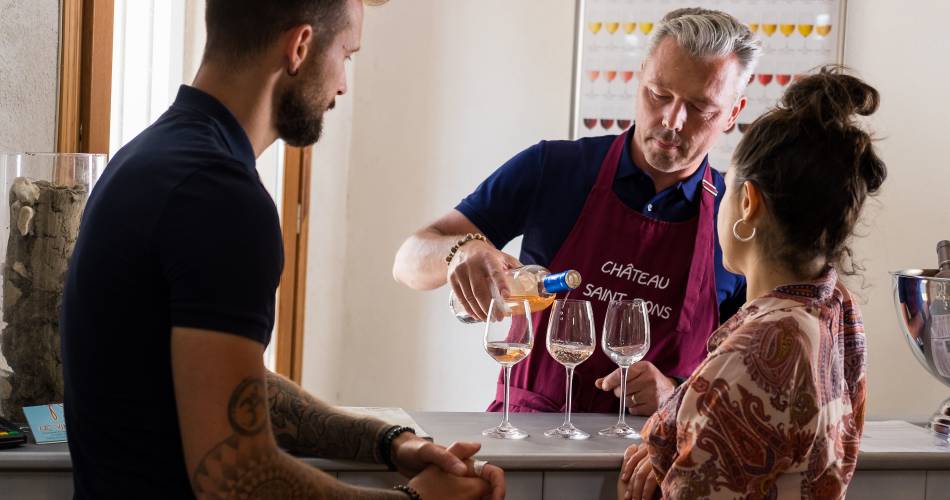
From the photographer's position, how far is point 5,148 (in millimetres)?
1749

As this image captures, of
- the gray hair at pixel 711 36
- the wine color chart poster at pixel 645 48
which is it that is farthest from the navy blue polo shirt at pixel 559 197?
the wine color chart poster at pixel 645 48

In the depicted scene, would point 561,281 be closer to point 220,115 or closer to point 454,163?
point 220,115

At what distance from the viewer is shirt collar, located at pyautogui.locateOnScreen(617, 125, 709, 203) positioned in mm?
2312

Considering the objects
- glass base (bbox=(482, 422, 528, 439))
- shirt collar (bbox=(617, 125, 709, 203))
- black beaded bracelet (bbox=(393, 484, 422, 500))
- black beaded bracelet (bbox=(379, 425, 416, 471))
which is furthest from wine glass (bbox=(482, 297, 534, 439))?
shirt collar (bbox=(617, 125, 709, 203))

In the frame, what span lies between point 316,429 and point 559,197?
98 centimetres

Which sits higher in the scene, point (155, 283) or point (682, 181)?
point (682, 181)

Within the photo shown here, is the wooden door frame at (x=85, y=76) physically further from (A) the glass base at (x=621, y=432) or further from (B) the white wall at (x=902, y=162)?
(B) the white wall at (x=902, y=162)

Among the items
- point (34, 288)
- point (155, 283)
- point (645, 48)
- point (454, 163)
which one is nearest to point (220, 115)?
point (155, 283)

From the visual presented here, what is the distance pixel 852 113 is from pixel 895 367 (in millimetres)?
2604

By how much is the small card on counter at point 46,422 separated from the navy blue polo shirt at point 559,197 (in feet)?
3.71

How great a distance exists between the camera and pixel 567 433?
179cm

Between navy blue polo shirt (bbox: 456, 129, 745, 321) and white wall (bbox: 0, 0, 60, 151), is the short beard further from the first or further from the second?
navy blue polo shirt (bbox: 456, 129, 745, 321)

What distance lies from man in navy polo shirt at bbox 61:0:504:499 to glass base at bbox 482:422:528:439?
467mm

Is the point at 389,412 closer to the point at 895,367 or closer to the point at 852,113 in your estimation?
the point at 852,113
